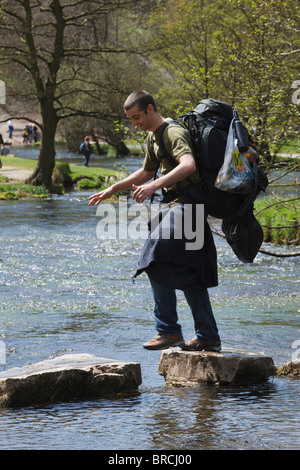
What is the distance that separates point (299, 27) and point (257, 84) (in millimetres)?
2118

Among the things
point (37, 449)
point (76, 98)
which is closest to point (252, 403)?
point (37, 449)

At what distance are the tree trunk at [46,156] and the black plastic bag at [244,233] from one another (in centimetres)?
2445

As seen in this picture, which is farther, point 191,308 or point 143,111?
point 191,308

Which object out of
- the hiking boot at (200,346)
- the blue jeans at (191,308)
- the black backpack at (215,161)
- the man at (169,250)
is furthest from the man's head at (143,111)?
the hiking boot at (200,346)

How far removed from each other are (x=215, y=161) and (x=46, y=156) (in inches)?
977

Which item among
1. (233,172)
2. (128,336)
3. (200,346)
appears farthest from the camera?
(128,336)

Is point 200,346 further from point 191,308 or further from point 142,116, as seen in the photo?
point 142,116

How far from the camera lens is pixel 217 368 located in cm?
644

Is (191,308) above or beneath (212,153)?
beneath

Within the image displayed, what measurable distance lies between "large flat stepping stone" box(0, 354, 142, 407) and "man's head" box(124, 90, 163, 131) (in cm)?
176

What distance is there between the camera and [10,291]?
11766mm

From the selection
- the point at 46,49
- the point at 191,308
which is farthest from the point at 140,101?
the point at 46,49

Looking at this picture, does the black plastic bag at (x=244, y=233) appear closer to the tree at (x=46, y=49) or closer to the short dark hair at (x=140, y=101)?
the short dark hair at (x=140, y=101)
